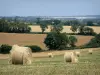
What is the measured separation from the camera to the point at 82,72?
674 inches

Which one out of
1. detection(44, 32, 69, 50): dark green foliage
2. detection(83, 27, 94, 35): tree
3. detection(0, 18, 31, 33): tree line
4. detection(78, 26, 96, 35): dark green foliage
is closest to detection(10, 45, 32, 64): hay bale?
detection(44, 32, 69, 50): dark green foliage

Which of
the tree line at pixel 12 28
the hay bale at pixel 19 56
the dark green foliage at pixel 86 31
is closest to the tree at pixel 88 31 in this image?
the dark green foliage at pixel 86 31

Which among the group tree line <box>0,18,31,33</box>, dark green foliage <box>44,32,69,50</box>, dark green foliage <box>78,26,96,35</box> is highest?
dark green foliage <box>44,32,69,50</box>

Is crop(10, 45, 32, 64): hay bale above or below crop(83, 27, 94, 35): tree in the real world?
above

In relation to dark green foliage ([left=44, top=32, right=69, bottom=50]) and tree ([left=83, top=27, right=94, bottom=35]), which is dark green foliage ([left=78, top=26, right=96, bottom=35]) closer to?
tree ([left=83, top=27, right=94, bottom=35])

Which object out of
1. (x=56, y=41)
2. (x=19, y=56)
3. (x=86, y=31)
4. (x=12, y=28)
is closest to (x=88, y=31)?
(x=86, y=31)

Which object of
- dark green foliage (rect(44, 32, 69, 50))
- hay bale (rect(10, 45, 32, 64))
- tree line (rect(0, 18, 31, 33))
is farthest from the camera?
tree line (rect(0, 18, 31, 33))

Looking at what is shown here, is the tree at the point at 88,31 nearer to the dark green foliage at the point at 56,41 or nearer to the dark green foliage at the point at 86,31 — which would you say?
the dark green foliage at the point at 86,31

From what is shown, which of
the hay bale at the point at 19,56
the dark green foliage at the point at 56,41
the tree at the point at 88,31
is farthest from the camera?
the tree at the point at 88,31

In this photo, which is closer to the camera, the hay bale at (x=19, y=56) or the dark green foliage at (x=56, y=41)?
the hay bale at (x=19, y=56)

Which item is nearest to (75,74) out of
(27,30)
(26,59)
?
(26,59)

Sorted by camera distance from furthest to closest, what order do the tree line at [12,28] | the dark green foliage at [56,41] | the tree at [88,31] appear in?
1. the tree at [88,31]
2. the tree line at [12,28]
3. the dark green foliage at [56,41]

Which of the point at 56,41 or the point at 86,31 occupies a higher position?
the point at 56,41

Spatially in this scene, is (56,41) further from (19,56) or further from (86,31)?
(19,56)
